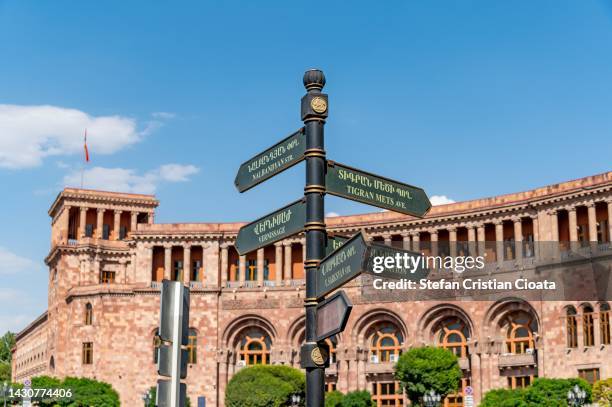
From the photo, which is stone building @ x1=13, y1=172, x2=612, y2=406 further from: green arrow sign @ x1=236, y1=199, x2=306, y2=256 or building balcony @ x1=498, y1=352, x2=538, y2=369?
green arrow sign @ x1=236, y1=199, x2=306, y2=256

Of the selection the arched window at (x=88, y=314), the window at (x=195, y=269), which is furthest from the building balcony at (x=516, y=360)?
the arched window at (x=88, y=314)

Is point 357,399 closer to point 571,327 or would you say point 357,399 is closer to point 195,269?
point 571,327

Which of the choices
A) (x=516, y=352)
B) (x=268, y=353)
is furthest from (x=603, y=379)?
(x=268, y=353)

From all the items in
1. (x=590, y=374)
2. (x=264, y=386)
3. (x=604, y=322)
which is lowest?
(x=264, y=386)

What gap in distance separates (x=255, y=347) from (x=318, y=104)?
54.3 metres

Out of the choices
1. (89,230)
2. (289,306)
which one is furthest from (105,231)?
(289,306)

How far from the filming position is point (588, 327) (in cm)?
4909

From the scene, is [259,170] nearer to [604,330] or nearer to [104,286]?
[604,330]

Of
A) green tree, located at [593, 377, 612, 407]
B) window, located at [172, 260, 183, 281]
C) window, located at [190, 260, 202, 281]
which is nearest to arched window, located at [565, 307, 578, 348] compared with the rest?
green tree, located at [593, 377, 612, 407]

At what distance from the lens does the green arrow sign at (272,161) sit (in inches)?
383

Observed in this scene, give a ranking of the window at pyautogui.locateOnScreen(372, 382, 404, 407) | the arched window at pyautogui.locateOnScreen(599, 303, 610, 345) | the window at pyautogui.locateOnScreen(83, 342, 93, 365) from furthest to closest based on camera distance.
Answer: the window at pyautogui.locateOnScreen(83, 342, 93, 365) → the window at pyautogui.locateOnScreen(372, 382, 404, 407) → the arched window at pyautogui.locateOnScreen(599, 303, 610, 345)

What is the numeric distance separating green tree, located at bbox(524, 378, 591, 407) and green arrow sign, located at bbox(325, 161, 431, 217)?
3686cm

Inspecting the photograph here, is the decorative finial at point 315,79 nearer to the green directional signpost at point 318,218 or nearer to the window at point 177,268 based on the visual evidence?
the green directional signpost at point 318,218

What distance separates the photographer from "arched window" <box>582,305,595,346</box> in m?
48.9
